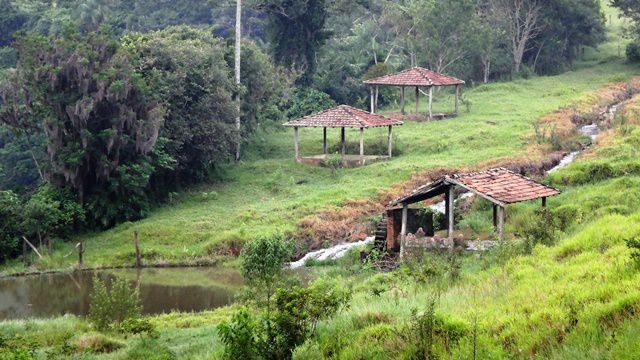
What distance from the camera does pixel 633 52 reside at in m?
62.0

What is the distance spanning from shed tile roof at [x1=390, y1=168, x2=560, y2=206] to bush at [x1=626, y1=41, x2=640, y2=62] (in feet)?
139

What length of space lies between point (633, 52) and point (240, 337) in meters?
57.3

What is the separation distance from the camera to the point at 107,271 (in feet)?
89.7

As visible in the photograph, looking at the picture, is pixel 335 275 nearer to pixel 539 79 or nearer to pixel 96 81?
pixel 96 81

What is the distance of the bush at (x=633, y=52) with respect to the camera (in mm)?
61162

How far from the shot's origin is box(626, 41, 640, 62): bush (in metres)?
61.2

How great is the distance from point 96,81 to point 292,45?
22199mm

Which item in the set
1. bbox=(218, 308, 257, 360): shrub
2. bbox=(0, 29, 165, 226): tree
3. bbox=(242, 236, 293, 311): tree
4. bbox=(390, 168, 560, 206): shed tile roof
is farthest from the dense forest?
bbox=(218, 308, 257, 360): shrub

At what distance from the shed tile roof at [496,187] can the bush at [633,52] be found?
42.2 meters

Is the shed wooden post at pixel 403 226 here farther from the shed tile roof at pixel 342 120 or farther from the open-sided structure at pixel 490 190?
the shed tile roof at pixel 342 120

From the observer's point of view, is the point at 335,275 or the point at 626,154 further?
the point at 626,154

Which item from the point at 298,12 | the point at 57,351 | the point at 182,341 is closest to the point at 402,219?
the point at 182,341

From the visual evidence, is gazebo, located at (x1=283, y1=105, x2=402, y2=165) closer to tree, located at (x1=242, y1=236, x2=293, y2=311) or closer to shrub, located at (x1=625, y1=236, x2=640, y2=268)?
tree, located at (x1=242, y1=236, x2=293, y2=311)

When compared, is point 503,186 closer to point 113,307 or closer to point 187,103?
point 113,307
